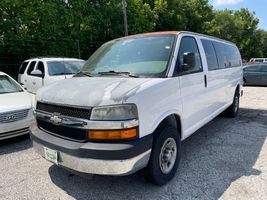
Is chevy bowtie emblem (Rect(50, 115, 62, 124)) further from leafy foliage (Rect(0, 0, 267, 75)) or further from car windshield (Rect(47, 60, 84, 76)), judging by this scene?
leafy foliage (Rect(0, 0, 267, 75))

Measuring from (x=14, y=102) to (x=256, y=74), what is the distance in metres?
13.7

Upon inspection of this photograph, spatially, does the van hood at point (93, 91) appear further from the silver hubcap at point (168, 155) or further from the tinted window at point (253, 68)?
the tinted window at point (253, 68)

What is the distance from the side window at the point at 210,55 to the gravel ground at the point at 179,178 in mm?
1459

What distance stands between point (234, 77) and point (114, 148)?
4939mm

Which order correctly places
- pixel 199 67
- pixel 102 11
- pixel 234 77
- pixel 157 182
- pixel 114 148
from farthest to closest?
1. pixel 102 11
2. pixel 234 77
3. pixel 199 67
4. pixel 157 182
5. pixel 114 148

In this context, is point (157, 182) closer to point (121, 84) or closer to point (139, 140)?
point (139, 140)

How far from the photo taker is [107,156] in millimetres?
2732

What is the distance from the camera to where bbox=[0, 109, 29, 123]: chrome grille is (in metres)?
5.00

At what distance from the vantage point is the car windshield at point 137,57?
3568mm

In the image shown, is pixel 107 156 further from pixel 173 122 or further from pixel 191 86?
pixel 191 86

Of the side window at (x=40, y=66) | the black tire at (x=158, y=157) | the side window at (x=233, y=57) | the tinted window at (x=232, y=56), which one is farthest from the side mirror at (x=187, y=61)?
the side window at (x=40, y=66)

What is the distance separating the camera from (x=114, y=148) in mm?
2742

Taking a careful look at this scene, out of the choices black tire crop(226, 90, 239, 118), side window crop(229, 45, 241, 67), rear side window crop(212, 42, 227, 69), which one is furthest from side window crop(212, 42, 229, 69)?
black tire crop(226, 90, 239, 118)

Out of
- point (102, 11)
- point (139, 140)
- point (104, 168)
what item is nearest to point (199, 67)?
point (139, 140)
